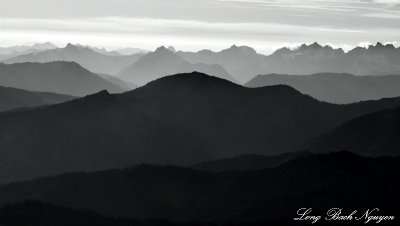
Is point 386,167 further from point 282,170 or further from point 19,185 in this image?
point 19,185

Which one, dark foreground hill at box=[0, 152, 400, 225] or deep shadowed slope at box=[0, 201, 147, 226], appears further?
dark foreground hill at box=[0, 152, 400, 225]

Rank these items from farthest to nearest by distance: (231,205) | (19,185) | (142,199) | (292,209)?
(19,185)
(142,199)
(231,205)
(292,209)

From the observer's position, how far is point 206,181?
185m

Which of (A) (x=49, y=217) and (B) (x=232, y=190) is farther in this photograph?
(B) (x=232, y=190)

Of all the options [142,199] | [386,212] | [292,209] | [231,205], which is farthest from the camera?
[142,199]

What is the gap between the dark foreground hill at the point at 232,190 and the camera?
15562cm

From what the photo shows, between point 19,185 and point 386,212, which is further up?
point 19,185

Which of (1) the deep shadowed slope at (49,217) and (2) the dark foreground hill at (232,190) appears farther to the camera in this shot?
(2) the dark foreground hill at (232,190)

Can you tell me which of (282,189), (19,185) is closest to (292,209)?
(282,189)

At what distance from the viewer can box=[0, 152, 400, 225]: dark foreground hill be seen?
511ft

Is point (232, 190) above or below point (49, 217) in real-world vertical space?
below

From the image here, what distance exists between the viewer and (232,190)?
177 metres

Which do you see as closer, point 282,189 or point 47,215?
point 47,215

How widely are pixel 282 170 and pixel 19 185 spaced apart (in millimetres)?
84044
